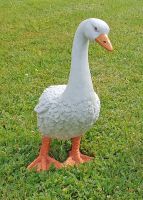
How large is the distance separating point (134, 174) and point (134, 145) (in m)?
0.39

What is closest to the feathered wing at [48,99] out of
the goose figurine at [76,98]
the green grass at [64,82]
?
the goose figurine at [76,98]

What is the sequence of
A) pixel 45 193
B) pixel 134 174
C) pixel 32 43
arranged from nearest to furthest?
pixel 45 193 < pixel 134 174 < pixel 32 43

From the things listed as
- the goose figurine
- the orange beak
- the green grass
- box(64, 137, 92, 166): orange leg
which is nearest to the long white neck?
the goose figurine

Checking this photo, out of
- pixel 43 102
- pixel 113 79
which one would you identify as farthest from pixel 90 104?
pixel 113 79

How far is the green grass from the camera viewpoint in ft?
9.45

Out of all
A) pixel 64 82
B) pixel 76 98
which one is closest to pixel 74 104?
pixel 76 98

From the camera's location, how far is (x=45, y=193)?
2799 millimetres

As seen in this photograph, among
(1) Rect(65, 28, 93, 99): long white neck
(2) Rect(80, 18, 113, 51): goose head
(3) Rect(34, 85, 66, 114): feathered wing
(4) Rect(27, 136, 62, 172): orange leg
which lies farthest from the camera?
(4) Rect(27, 136, 62, 172): orange leg

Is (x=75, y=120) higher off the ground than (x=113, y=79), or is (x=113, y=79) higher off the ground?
(x=75, y=120)

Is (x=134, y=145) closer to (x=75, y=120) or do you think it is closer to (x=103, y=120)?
(x=103, y=120)

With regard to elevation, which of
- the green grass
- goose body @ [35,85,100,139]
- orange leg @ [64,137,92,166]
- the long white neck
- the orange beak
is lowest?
the green grass

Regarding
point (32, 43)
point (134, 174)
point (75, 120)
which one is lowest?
point (32, 43)

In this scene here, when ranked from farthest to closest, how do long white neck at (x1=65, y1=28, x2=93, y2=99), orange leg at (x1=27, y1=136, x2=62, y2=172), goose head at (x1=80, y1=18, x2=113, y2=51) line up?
orange leg at (x1=27, y1=136, x2=62, y2=172) < long white neck at (x1=65, y1=28, x2=93, y2=99) < goose head at (x1=80, y1=18, x2=113, y2=51)

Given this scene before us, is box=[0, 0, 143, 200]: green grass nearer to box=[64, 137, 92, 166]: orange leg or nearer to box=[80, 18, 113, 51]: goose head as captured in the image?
box=[64, 137, 92, 166]: orange leg
